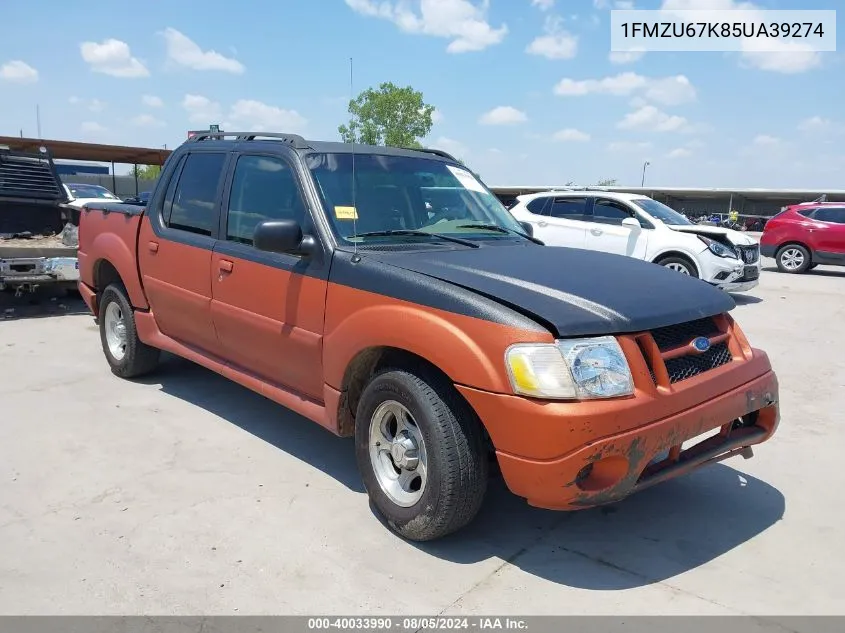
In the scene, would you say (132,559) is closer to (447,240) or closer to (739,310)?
(447,240)

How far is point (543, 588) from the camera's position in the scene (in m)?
2.85

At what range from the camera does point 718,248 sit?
415 inches

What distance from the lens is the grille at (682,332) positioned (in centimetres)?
299

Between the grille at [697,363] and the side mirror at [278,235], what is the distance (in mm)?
1923

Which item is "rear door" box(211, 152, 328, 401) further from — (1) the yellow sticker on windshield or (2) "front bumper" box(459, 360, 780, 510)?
(2) "front bumper" box(459, 360, 780, 510)

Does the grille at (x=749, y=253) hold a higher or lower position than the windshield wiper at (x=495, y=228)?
lower

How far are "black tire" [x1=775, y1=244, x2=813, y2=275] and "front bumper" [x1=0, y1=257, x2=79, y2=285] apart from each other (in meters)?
15.0

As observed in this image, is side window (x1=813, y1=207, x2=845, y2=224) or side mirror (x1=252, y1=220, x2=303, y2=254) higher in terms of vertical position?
side window (x1=813, y1=207, x2=845, y2=224)

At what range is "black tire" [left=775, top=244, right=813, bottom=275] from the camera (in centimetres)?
1561

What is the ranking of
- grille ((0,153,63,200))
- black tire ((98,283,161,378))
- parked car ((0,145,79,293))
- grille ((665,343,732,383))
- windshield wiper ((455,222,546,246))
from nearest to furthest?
grille ((665,343,732,383)) → windshield wiper ((455,222,546,246)) → black tire ((98,283,161,378)) → parked car ((0,145,79,293)) → grille ((0,153,63,200))

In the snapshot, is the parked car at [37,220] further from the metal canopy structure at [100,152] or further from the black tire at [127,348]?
the metal canopy structure at [100,152]

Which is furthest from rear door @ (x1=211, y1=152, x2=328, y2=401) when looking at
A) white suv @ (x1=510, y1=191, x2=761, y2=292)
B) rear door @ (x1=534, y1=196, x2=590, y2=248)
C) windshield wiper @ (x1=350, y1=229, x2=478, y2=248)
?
rear door @ (x1=534, y1=196, x2=590, y2=248)

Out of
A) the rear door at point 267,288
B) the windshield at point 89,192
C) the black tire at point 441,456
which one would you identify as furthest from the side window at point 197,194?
the windshield at point 89,192

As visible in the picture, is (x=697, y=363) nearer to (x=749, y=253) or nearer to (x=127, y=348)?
(x=127, y=348)
